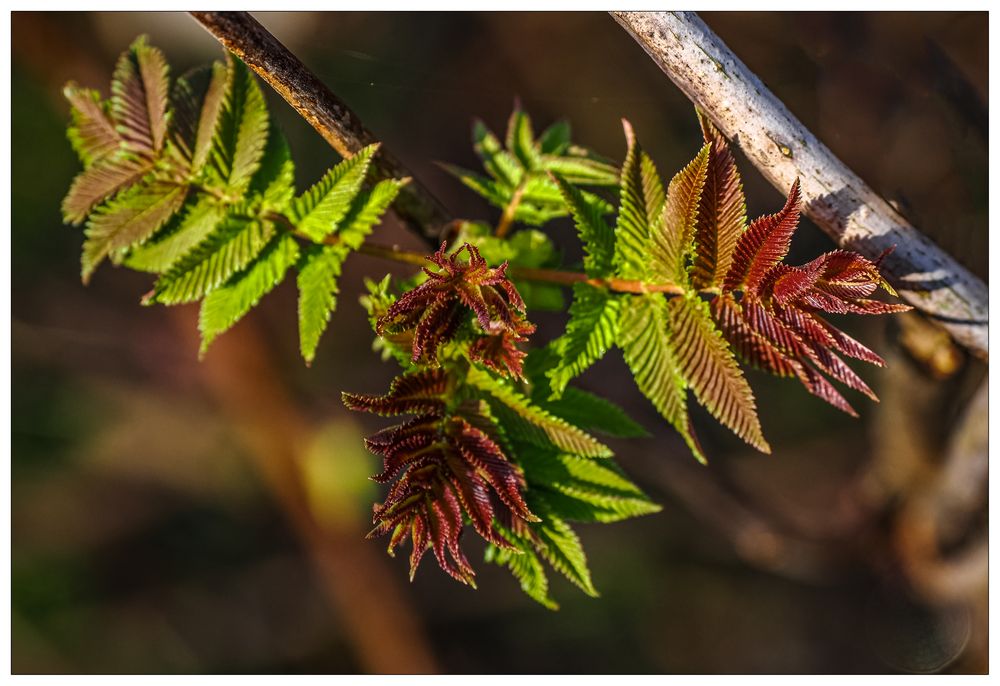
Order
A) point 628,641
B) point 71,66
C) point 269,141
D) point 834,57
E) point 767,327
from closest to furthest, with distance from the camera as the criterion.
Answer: point 767,327
point 269,141
point 834,57
point 71,66
point 628,641

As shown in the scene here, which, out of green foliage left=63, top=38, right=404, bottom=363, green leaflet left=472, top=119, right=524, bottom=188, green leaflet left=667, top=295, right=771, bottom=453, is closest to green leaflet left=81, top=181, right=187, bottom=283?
green foliage left=63, top=38, right=404, bottom=363

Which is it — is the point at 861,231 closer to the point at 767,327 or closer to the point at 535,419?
the point at 767,327

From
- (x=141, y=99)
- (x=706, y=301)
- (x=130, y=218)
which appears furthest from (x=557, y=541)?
(x=141, y=99)

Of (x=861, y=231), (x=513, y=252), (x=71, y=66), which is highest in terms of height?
(x=861, y=231)

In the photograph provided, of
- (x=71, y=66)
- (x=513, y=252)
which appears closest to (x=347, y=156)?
(x=513, y=252)

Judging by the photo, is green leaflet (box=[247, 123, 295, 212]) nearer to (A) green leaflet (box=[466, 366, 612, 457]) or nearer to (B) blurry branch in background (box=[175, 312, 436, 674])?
(A) green leaflet (box=[466, 366, 612, 457])

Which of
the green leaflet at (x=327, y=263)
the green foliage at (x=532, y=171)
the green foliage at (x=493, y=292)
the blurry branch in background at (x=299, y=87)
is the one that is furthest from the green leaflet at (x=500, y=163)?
the green leaflet at (x=327, y=263)
